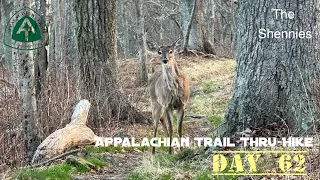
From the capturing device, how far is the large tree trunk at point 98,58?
33.8ft

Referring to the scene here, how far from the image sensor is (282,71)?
21.9ft

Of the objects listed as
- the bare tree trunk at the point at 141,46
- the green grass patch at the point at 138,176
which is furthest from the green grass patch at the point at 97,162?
the bare tree trunk at the point at 141,46

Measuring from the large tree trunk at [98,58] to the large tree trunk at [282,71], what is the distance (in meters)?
3.99

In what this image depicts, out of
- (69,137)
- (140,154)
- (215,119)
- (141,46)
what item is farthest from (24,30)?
(141,46)

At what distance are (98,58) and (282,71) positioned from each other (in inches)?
180

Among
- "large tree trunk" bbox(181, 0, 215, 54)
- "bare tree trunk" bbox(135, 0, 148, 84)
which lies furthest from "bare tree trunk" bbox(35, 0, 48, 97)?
"large tree trunk" bbox(181, 0, 215, 54)

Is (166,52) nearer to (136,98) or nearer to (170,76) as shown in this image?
(170,76)

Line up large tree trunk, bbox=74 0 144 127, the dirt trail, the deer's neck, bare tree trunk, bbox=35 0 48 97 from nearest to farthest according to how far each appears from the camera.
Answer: the dirt trail, the deer's neck, bare tree trunk, bbox=35 0 48 97, large tree trunk, bbox=74 0 144 127

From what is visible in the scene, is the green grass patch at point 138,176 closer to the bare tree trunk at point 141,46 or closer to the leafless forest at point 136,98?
the leafless forest at point 136,98

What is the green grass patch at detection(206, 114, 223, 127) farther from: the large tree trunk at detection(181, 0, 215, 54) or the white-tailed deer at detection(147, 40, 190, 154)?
the large tree trunk at detection(181, 0, 215, 54)

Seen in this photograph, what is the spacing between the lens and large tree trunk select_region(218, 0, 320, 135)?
6.62 m

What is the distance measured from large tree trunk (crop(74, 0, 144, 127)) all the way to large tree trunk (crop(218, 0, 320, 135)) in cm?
399

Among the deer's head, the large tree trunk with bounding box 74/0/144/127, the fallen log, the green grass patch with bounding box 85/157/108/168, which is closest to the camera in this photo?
the green grass patch with bounding box 85/157/108/168

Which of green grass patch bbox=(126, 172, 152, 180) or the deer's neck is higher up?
the deer's neck
